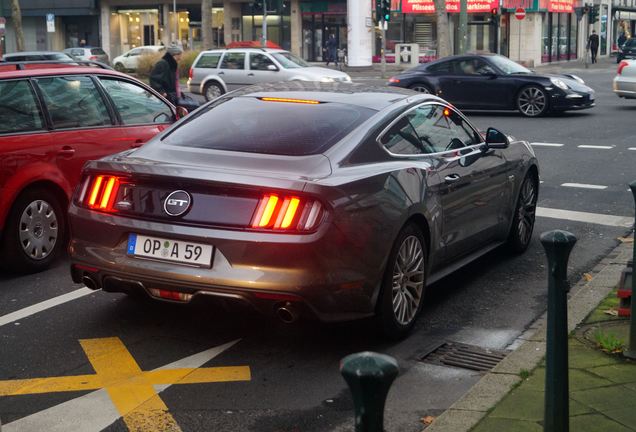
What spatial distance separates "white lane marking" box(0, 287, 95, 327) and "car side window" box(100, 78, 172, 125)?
2197mm

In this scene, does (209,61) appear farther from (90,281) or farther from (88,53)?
(90,281)

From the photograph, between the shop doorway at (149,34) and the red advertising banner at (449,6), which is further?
the shop doorway at (149,34)

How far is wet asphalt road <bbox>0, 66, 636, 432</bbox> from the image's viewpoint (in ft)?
16.7

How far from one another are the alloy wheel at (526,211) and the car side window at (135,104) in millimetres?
3349

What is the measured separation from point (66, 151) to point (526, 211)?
12.7 feet

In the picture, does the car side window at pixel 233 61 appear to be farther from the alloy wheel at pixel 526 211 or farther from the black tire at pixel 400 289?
the black tire at pixel 400 289

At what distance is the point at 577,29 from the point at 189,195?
6189 centimetres

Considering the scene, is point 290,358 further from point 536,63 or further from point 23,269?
point 536,63

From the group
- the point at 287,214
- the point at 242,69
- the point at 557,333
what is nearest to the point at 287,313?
the point at 287,214

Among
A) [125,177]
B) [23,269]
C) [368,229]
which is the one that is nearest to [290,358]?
[368,229]

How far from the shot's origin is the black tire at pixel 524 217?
28.7 feet

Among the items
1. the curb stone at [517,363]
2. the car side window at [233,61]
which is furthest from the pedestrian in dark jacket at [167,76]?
the car side window at [233,61]

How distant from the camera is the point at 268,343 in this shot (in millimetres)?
6266

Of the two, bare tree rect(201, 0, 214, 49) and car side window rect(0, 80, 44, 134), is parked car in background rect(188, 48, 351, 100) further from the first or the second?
bare tree rect(201, 0, 214, 49)
